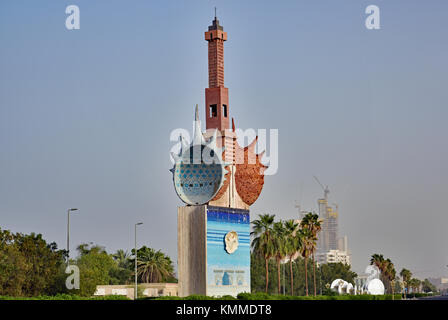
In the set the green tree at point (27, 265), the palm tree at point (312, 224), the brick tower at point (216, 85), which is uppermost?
the brick tower at point (216, 85)

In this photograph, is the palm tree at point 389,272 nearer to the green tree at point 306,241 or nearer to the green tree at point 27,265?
the green tree at point 306,241

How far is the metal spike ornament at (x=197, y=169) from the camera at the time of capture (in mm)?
75625

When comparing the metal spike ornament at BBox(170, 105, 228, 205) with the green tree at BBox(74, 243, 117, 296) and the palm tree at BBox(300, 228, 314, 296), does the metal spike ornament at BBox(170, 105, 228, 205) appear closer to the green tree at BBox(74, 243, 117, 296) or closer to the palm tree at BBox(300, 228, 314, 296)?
the green tree at BBox(74, 243, 117, 296)

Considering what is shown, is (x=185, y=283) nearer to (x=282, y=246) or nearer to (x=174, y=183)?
(x=174, y=183)

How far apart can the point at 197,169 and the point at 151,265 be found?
4242cm

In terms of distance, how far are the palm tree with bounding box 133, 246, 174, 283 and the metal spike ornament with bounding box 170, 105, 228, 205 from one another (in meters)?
41.4

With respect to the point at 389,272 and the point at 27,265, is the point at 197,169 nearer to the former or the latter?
the point at 27,265

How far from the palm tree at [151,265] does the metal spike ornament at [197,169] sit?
41407 mm

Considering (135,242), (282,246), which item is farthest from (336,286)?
(135,242)

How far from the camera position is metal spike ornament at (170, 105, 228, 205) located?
75625 millimetres

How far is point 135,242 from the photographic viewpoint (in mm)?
79875

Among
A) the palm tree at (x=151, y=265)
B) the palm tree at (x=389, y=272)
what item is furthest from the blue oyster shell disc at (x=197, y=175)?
the palm tree at (x=389, y=272)

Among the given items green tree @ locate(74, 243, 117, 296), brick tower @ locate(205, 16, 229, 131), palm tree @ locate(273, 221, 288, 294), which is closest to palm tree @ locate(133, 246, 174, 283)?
green tree @ locate(74, 243, 117, 296)
